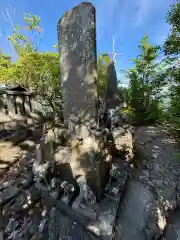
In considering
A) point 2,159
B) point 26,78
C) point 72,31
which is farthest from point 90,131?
point 26,78

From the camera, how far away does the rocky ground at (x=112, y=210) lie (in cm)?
210

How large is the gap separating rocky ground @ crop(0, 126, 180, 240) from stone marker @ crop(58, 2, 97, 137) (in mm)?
1438

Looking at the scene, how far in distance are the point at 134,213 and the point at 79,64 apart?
9.69 feet

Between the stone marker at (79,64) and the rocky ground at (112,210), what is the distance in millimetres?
1438

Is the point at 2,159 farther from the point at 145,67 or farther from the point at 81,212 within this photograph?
the point at 145,67

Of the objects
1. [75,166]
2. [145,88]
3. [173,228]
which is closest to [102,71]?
[145,88]

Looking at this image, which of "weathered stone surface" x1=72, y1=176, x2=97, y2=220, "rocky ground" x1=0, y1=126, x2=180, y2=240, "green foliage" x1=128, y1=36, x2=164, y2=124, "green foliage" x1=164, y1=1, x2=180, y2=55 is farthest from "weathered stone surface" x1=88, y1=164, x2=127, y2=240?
"green foliage" x1=128, y1=36, x2=164, y2=124

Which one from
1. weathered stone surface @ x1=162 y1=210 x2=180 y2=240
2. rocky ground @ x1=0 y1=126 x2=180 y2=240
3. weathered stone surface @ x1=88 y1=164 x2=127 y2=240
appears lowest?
weathered stone surface @ x1=162 y1=210 x2=180 y2=240

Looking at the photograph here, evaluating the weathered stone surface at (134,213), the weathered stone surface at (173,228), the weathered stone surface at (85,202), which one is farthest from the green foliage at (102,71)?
the weathered stone surface at (173,228)

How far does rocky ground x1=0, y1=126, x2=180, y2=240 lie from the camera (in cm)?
210

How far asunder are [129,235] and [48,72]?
6150mm

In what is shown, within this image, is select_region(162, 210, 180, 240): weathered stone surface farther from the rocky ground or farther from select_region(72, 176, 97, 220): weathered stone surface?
select_region(72, 176, 97, 220): weathered stone surface

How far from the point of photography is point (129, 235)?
2035 mm

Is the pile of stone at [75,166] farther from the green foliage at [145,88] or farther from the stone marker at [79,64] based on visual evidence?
the green foliage at [145,88]
